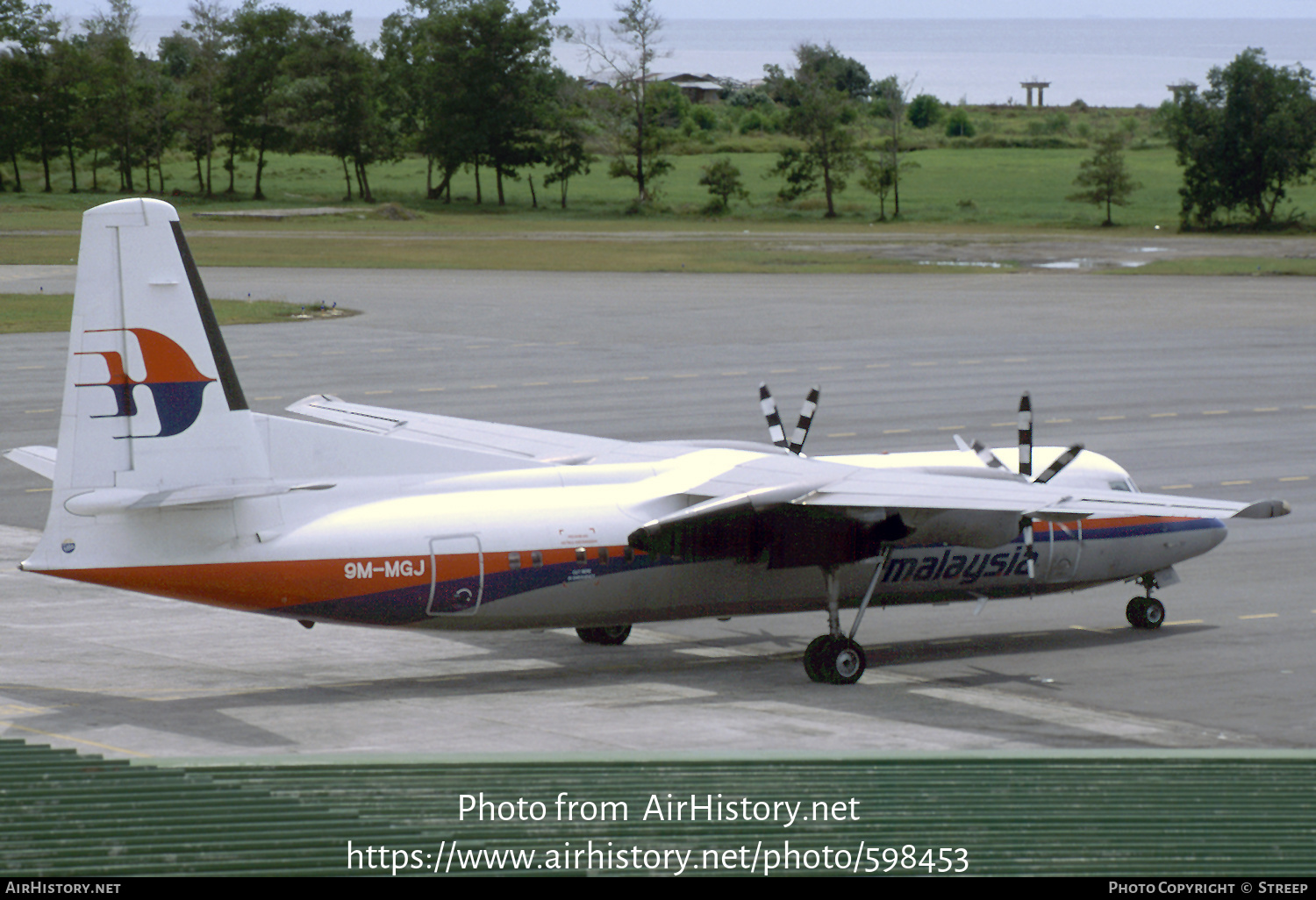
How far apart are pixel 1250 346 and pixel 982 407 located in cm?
1991

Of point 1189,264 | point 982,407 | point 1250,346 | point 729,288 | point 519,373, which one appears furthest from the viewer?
point 1189,264

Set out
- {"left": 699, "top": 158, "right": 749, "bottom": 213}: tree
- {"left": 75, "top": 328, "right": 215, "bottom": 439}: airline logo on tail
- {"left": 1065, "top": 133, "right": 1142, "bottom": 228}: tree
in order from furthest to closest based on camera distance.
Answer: {"left": 699, "top": 158, "right": 749, "bottom": 213}: tree → {"left": 1065, "top": 133, "right": 1142, "bottom": 228}: tree → {"left": 75, "top": 328, "right": 215, "bottom": 439}: airline logo on tail

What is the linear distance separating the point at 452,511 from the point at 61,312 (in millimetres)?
57394

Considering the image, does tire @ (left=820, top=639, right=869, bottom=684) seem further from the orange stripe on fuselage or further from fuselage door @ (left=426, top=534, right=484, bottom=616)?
the orange stripe on fuselage

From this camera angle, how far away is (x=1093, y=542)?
998 inches

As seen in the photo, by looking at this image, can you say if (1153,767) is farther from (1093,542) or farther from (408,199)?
(408,199)

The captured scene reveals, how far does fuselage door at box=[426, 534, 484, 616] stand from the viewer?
68.7ft

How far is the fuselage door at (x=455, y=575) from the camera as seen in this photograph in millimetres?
20938

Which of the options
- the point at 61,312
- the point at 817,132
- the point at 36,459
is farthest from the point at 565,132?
the point at 36,459

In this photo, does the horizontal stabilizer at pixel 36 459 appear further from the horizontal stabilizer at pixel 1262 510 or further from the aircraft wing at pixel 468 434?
the horizontal stabilizer at pixel 1262 510

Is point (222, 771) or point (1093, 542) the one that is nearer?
point (222, 771)

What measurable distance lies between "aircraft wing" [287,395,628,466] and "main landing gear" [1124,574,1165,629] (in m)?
9.57

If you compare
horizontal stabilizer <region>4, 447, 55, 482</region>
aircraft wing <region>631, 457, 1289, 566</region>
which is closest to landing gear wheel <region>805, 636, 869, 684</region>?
aircraft wing <region>631, 457, 1289, 566</region>
